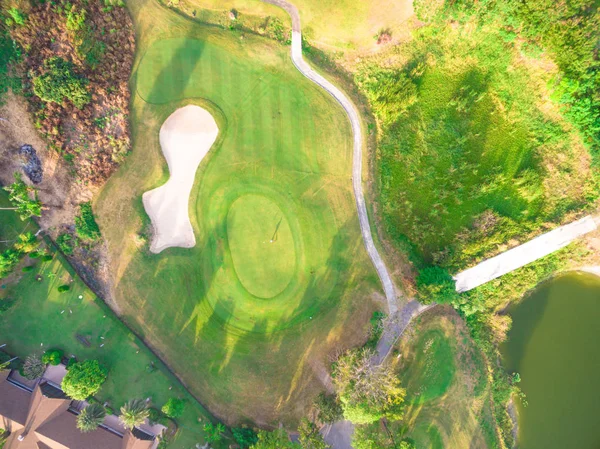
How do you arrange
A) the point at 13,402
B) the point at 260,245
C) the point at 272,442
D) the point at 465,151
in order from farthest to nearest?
the point at 465,151 < the point at 260,245 < the point at 13,402 < the point at 272,442

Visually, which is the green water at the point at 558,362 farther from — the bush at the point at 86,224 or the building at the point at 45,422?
the bush at the point at 86,224

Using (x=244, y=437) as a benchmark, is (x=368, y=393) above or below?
above

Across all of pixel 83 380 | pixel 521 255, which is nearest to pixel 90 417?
pixel 83 380

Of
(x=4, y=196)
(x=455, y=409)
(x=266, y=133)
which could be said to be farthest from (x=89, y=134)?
(x=455, y=409)

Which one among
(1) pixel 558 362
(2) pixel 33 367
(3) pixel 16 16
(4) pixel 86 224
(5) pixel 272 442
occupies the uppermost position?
(3) pixel 16 16

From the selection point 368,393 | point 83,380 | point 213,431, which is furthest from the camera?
point 213,431

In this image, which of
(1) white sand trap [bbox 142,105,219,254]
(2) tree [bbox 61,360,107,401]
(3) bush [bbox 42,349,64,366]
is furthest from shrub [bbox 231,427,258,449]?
(1) white sand trap [bbox 142,105,219,254]

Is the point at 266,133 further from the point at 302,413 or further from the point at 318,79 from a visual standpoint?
the point at 302,413

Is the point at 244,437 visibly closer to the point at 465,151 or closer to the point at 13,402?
the point at 13,402

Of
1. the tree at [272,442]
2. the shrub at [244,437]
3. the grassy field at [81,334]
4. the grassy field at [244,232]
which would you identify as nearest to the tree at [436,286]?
the grassy field at [244,232]
